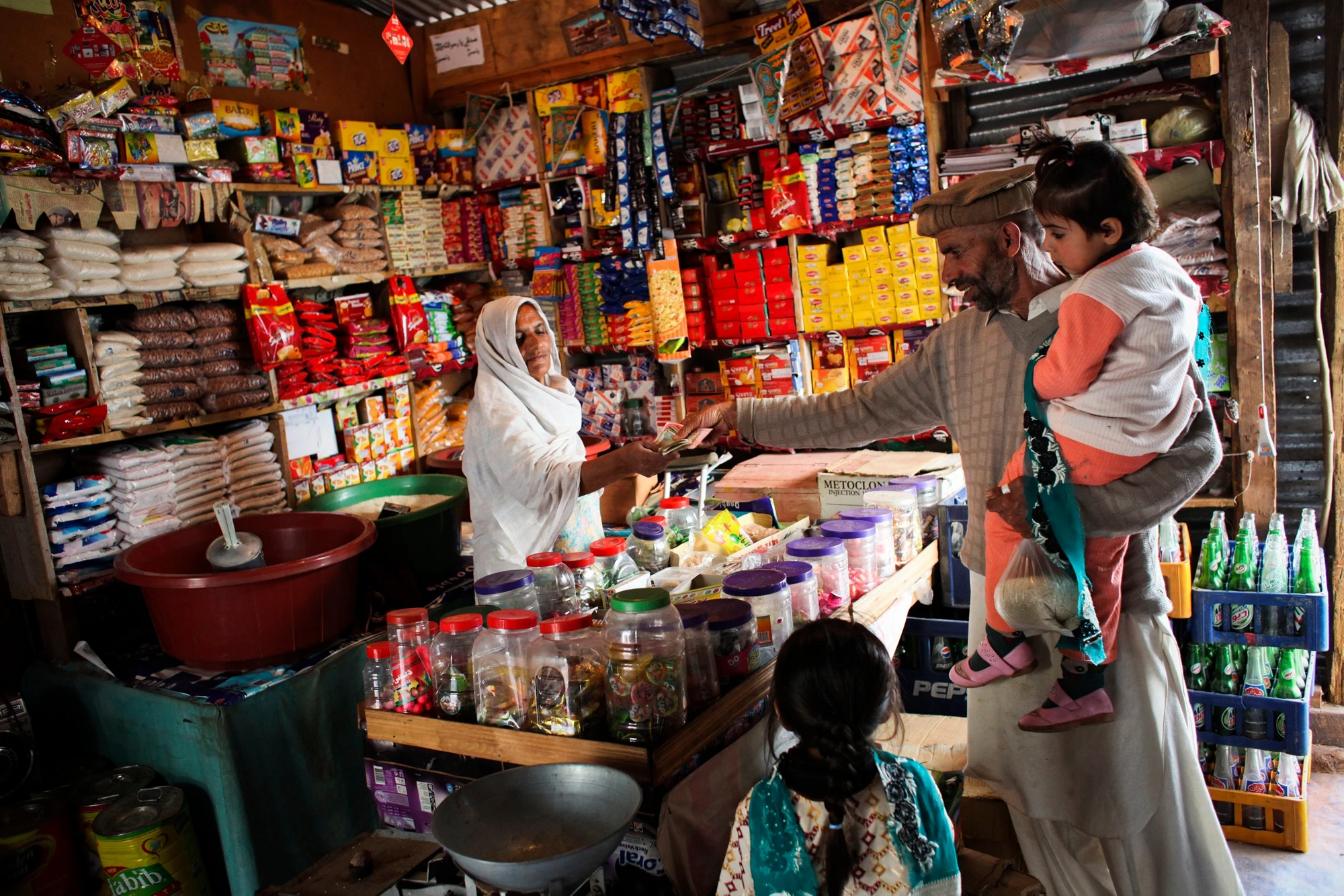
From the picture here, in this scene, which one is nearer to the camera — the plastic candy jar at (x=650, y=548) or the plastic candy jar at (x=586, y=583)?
the plastic candy jar at (x=586, y=583)

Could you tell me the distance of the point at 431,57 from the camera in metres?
5.84

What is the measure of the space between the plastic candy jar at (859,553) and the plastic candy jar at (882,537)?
0.24 ft

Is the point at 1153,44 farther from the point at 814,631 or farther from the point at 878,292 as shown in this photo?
the point at 814,631

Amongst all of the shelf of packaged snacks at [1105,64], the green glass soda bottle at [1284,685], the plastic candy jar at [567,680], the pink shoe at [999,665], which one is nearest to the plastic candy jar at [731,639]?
the plastic candy jar at [567,680]

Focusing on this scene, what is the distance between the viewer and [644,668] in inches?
70.4

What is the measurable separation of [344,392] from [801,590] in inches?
132

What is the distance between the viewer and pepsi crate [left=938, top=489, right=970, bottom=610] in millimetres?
3273

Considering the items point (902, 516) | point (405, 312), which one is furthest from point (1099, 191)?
point (405, 312)

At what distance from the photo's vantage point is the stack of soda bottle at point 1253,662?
337 cm

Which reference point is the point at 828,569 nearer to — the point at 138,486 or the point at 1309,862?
the point at 1309,862

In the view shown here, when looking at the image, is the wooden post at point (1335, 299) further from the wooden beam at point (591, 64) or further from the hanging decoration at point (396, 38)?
the hanging decoration at point (396, 38)

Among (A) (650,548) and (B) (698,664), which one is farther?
(A) (650,548)

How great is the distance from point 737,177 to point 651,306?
865mm

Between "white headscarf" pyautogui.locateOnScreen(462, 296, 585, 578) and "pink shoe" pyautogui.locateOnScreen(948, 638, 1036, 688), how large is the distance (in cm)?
129
